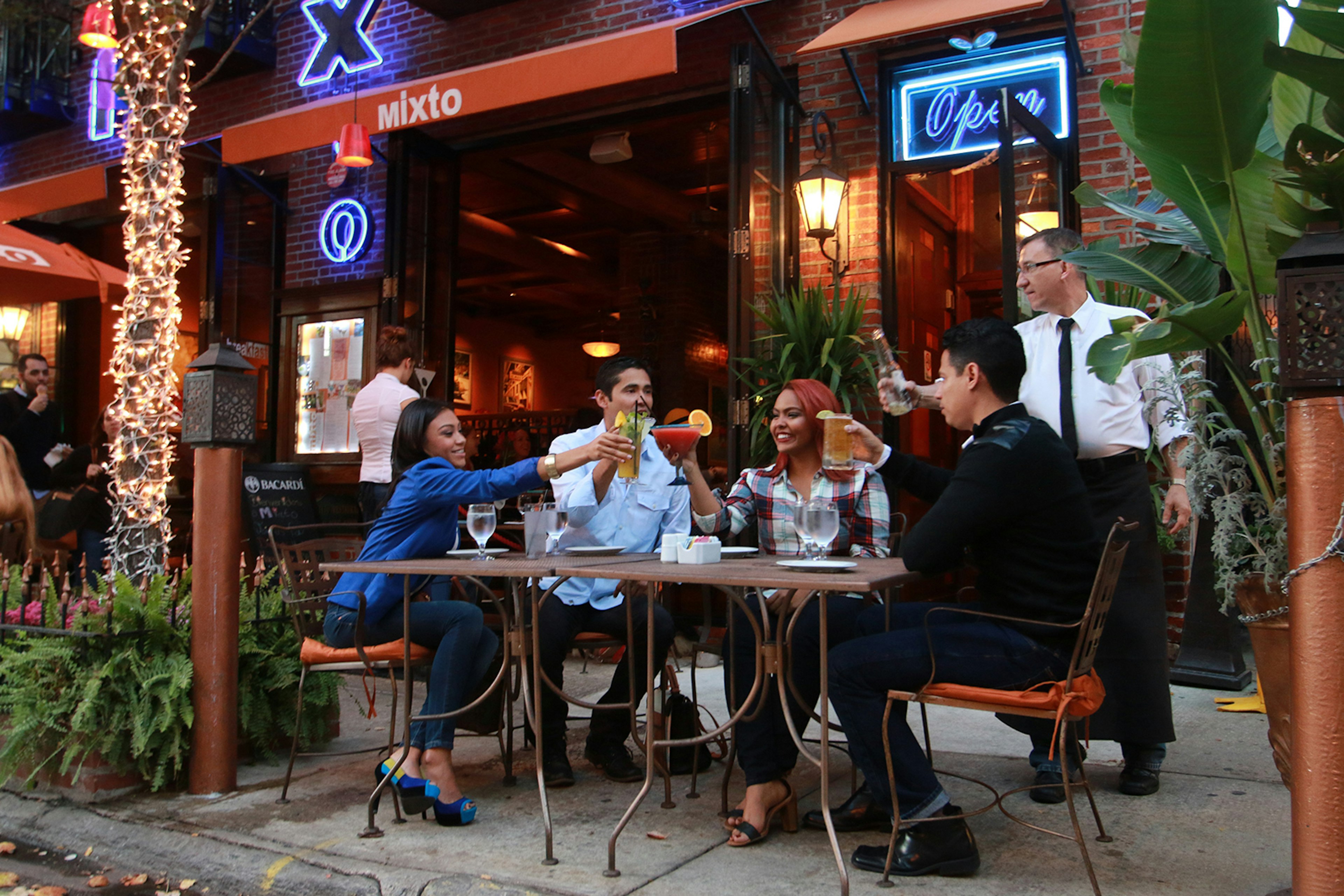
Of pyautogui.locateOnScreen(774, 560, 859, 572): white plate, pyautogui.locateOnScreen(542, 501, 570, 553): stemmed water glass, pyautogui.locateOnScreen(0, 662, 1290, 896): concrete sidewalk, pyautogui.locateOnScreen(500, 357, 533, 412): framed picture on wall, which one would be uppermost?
pyautogui.locateOnScreen(500, 357, 533, 412): framed picture on wall

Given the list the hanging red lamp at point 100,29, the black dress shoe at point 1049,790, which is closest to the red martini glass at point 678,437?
the black dress shoe at point 1049,790

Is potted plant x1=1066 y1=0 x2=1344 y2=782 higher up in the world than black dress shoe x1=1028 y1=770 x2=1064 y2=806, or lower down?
higher up

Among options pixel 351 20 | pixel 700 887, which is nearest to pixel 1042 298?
pixel 700 887

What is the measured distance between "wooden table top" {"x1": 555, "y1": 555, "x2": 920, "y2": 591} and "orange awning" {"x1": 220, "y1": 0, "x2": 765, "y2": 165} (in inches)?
136

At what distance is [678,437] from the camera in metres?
3.19

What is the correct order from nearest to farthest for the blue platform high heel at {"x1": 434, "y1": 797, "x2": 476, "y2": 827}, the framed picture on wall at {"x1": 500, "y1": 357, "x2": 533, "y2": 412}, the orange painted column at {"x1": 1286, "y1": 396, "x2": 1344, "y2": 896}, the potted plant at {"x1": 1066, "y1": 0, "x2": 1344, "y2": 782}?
1. the orange painted column at {"x1": 1286, "y1": 396, "x2": 1344, "y2": 896}
2. the potted plant at {"x1": 1066, "y1": 0, "x2": 1344, "y2": 782}
3. the blue platform high heel at {"x1": 434, "y1": 797, "x2": 476, "y2": 827}
4. the framed picture on wall at {"x1": 500, "y1": 357, "x2": 533, "y2": 412}

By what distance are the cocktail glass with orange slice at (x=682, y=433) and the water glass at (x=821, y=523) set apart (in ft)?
1.77

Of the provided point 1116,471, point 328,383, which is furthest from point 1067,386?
point 328,383

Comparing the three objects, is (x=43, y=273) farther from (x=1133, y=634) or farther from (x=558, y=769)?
(x=1133, y=634)

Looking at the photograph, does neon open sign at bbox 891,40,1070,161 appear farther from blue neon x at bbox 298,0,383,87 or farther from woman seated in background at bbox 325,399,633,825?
blue neon x at bbox 298,0,383,87

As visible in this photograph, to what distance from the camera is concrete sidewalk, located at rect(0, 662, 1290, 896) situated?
255cm

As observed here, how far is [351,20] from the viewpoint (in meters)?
8.06

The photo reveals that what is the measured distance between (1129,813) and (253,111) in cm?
848

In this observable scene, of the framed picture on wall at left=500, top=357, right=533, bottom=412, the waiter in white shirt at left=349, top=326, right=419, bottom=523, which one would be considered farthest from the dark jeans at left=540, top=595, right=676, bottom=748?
the framed picture on wall at left=500, top=357, right=533, bottom=412
